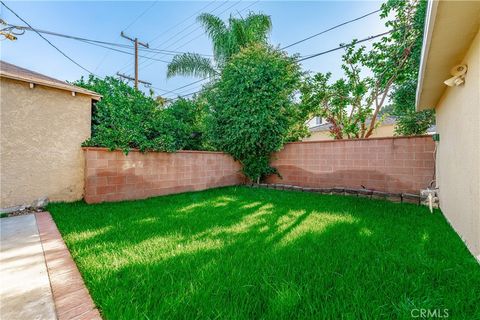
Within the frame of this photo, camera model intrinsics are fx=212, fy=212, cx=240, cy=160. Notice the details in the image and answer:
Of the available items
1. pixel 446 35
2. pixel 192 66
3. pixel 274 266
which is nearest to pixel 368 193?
pixel 446 35

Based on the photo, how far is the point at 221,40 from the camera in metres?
8.90

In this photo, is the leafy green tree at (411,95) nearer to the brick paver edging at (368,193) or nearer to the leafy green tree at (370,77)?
the leafy green tree at (370,77)

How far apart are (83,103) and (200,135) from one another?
146 inches

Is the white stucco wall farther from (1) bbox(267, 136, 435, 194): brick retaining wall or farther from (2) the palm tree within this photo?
(2) the palm tree

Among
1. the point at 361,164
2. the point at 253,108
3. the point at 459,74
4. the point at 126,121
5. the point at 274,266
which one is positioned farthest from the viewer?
the point at 253,108

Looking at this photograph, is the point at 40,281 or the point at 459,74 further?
the point at 459,74

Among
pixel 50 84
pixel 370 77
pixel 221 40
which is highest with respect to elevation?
pixel 221 40

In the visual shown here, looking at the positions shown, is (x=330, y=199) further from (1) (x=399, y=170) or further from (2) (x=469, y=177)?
(2) (x=469, y=177)

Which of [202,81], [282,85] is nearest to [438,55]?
[282,85]

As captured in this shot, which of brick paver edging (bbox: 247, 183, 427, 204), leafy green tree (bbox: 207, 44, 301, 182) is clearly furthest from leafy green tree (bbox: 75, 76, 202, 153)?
brick paver edging (bbox: 247, 183, 427, 204)

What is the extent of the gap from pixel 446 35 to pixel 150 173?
6110 mm

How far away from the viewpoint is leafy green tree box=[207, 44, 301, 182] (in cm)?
680

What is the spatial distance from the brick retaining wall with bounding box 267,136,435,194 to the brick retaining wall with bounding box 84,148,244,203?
2097 millimetres

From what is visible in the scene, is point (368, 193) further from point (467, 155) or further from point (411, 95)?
point (411, 95)
